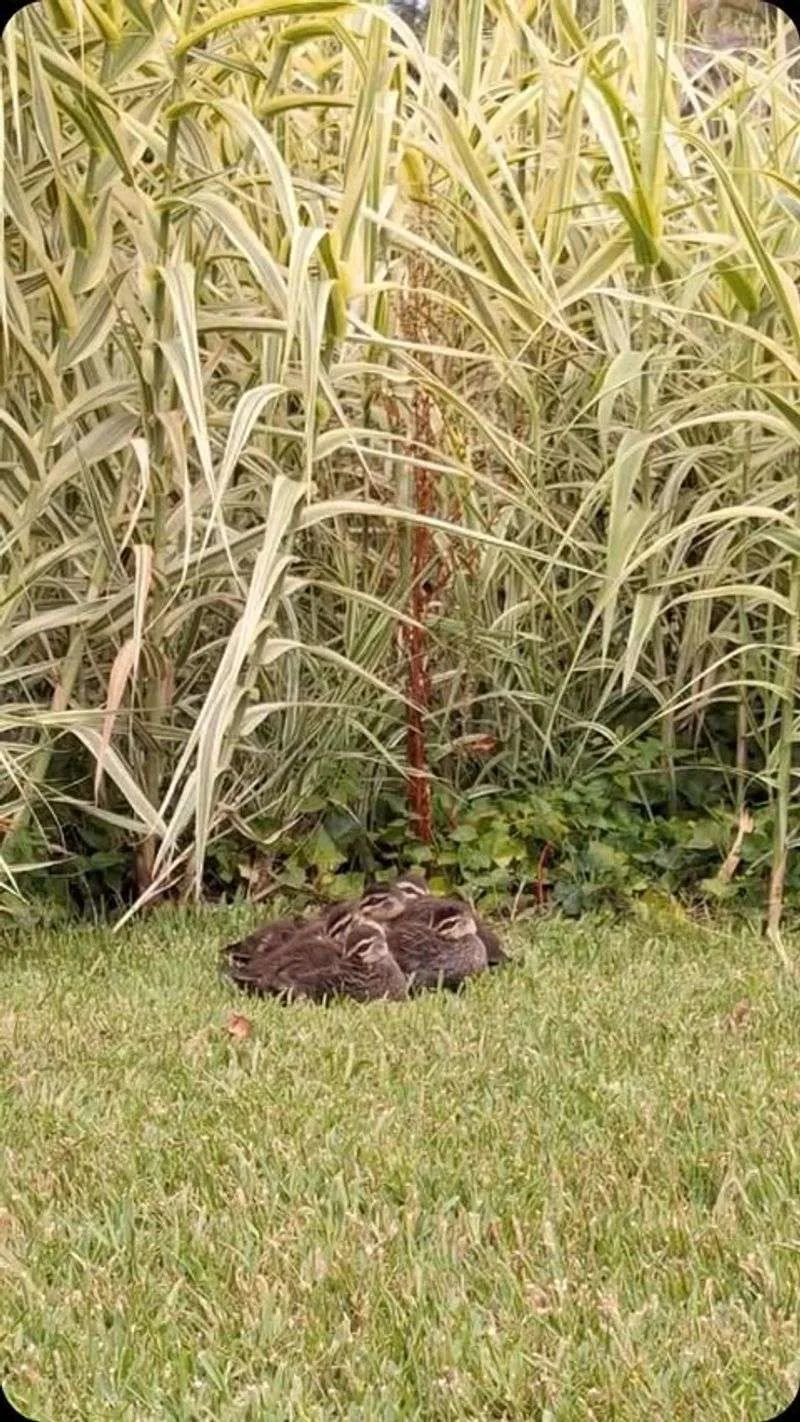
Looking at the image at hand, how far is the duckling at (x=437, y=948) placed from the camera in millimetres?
3203

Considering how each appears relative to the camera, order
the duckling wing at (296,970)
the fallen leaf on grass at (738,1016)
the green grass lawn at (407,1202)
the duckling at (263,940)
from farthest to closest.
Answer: the duckling at (263,940)
the duckling wing at (296,970)
the fallen leaf on grass at (738,1016)
the green grass lawn at (407,1202)

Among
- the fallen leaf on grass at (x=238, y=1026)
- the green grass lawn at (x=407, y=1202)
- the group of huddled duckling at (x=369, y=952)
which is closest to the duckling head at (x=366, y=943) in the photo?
the group of huddled duckling at (x=369, y=952)

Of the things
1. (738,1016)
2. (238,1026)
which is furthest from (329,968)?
(738,1016)

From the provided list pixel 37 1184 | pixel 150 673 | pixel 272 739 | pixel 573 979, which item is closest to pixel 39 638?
pixel 150 673

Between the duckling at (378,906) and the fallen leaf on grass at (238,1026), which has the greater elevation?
the fallen leaf on grass at (238,1026)

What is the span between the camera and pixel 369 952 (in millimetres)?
3139

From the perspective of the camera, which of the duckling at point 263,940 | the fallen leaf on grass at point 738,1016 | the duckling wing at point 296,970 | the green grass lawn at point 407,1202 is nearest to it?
the green grass lawn at point 407,1202

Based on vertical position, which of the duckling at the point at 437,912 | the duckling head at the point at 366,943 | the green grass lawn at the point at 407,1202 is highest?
the green grass lawn at the point at 407,1202

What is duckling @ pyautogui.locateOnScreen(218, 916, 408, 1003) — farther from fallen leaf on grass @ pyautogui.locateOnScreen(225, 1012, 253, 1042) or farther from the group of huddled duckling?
fallen leaf on grass @ pyautogui.locateOnScreen(225, 1012, 253, 1042)

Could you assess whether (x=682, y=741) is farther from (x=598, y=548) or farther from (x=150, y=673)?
(x=150, y=673)

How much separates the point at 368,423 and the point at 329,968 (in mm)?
1351

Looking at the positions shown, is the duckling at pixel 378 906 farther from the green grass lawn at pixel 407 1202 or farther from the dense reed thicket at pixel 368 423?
the dense reed thicket at pixel 368 423

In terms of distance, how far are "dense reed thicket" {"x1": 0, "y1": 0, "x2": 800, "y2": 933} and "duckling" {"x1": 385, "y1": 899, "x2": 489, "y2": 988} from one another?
1.52ft

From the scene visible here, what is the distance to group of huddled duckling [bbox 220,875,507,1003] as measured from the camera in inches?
123
